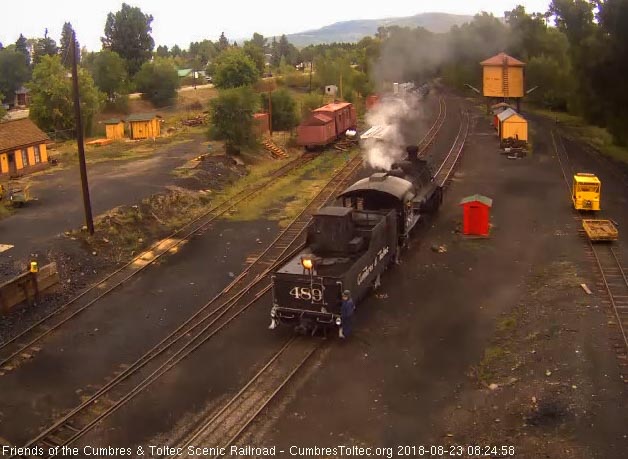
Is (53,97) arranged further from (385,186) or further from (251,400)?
(251,400)

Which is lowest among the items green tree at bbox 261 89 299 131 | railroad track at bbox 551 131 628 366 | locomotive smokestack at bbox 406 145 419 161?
railroad track at bbox 551 131 628 366

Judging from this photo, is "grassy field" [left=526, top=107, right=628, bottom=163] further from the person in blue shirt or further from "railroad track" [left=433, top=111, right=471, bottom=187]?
the person in blue shirt

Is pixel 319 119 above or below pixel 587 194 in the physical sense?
above

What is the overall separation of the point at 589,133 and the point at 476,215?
31519 mm

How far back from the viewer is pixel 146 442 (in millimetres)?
11383

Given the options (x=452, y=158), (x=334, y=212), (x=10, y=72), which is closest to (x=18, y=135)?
(x=452, y=158)

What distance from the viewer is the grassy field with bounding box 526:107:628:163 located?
40250 mm

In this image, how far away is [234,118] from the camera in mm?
37969

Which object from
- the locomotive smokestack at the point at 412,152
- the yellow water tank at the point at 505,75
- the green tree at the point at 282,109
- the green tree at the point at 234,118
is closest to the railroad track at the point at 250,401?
the locomotive smokestack at the point at 412,152

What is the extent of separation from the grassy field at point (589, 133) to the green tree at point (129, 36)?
51750 millimetres

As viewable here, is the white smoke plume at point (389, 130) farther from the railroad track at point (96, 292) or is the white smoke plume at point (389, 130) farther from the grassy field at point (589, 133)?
the grassy field at point (589, 133)

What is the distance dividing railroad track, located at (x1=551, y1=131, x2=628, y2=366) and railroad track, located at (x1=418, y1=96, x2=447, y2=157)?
17.6 metres

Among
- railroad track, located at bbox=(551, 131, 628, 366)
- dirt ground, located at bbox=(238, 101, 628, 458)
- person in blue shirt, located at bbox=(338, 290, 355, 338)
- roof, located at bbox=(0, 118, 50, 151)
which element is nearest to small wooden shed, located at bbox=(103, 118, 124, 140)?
roof, located at bbox=(0, 118, 50, 151)

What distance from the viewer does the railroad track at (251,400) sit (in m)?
11.4
